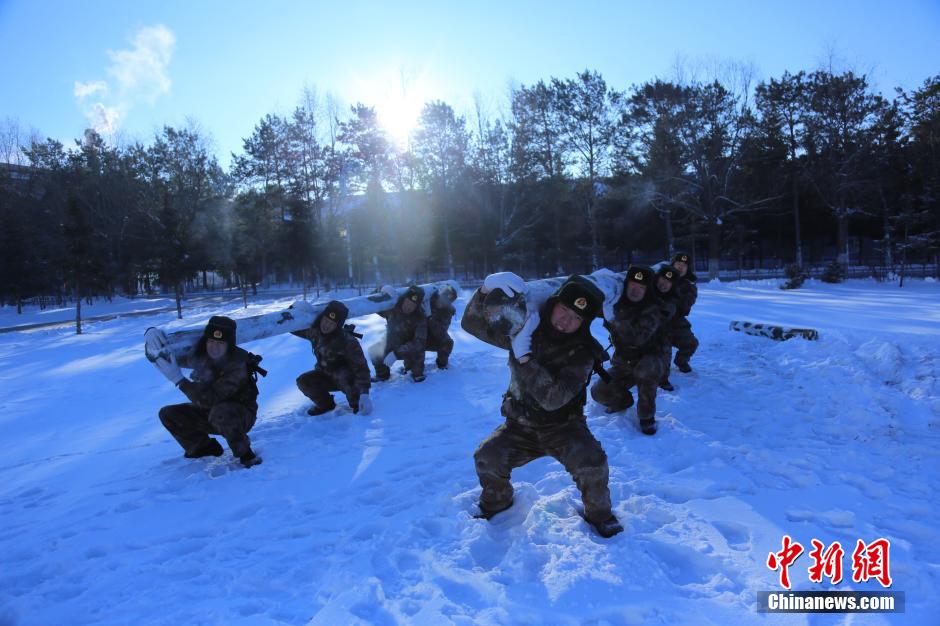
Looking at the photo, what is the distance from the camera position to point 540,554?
3.01 m

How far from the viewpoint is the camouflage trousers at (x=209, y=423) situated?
185 inches

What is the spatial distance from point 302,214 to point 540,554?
30662mm

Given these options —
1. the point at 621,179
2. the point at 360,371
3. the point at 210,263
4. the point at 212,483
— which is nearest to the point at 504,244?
the point at 621,179

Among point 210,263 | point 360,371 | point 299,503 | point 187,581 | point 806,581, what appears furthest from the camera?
point 210,263

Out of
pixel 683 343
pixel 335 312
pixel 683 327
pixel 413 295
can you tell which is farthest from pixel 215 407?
pixel 683 327

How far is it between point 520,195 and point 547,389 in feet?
105

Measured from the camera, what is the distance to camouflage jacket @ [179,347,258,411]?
4.78 metres

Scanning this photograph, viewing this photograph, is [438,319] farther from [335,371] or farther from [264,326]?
[264,326]

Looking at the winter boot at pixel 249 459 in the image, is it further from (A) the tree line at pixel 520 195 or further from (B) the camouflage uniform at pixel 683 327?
(A) the tree line at pixel 520 195

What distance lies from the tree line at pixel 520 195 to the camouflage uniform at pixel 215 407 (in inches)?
757

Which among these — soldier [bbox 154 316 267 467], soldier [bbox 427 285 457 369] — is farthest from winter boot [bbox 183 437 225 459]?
soldier [bbox 427 285 457 369]

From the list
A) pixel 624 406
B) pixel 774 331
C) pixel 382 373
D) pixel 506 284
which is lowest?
pixel 624 406

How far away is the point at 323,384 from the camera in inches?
251

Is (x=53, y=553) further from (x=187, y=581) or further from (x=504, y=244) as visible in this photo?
(x=504, y=244)
